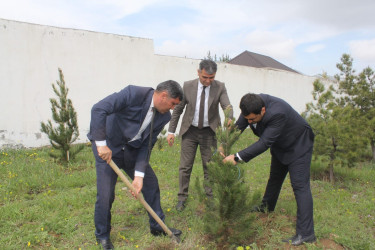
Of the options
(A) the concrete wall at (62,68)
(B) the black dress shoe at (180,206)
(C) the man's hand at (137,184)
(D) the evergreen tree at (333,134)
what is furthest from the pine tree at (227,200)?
(A) the concrete wall at (62,68)

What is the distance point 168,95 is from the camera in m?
3.02

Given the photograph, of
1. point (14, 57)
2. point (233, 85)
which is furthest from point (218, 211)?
point (233, 85)

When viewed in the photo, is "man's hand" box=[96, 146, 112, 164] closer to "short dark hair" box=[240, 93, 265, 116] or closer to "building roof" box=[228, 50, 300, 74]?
"short dark hair" box=[240, 93, 265, 116]

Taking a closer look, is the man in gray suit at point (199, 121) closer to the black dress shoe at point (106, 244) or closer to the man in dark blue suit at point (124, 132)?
the man in dark blue suit at point (124, 132)

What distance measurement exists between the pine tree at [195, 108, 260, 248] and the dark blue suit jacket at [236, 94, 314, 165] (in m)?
0.22

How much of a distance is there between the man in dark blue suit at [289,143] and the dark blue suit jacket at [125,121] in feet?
3.21

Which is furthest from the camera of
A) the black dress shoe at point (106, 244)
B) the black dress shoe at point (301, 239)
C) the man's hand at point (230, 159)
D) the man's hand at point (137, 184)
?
the black dress shoe at point (301, 239)

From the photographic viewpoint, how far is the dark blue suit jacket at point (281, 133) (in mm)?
3256

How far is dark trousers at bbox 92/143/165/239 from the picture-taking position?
3.18 m

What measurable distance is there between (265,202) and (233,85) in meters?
8.12

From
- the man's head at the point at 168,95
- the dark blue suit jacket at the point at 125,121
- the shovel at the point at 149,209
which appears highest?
the man's head at the point at 168,95

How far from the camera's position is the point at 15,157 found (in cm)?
681

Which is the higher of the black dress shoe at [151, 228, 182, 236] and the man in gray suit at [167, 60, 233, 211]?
the man in gray suit at [167, 60, 233, 211]

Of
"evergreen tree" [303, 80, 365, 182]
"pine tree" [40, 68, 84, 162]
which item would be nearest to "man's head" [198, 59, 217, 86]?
"evergreen tree" [303, 80, 365, 182]
